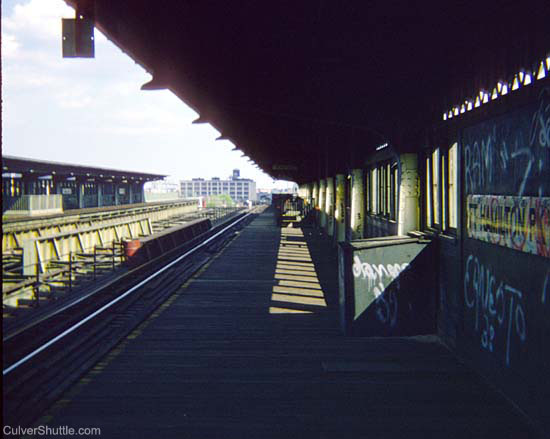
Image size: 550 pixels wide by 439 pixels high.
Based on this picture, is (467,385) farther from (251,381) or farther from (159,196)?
(159,196)

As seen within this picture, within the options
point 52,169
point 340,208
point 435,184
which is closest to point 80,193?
point 52,169

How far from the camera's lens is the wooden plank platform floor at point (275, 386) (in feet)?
20.5

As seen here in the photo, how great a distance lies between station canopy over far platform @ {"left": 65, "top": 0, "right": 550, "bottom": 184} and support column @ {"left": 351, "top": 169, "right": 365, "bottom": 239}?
8302 mm

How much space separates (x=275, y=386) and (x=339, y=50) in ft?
15.6

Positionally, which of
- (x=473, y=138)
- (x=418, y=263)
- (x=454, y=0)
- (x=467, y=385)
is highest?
(x=454, y=0)

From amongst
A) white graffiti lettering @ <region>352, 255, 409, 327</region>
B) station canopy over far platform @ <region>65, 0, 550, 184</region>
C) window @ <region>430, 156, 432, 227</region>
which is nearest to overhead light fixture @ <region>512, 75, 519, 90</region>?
station canopy over far platform @ <region>65, 0, 550, 184</region>

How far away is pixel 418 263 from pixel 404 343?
145 cm

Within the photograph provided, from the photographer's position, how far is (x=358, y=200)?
20.8 metres

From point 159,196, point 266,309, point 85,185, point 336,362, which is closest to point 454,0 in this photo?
point 336,362

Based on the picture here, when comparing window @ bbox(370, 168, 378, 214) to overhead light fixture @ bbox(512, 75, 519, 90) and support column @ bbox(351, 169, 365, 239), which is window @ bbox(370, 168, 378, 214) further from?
overhead light fixture @ bbox(512, 75, 519, 90)

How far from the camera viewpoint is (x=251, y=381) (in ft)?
25.4

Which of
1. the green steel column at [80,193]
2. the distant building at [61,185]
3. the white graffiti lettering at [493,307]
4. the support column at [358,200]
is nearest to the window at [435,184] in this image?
the white graffiti lettering at [493,307]

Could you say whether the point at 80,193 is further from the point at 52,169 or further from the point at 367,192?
the point at 367,192

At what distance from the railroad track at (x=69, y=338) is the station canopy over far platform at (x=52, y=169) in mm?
20049
